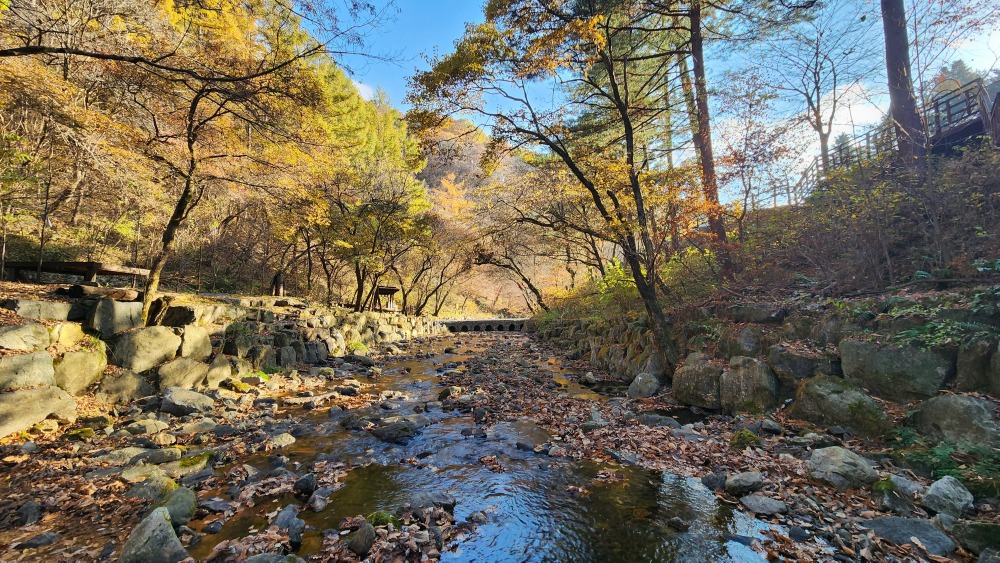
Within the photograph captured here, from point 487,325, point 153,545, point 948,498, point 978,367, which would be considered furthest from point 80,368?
point 487,325

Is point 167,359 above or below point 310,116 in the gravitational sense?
below

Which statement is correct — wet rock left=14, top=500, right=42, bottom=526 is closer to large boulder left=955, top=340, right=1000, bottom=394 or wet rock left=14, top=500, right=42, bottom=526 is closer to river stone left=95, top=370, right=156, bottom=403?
river stone left=95, top=370, right=156, bottom=403

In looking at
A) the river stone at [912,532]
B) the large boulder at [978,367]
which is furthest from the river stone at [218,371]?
the large boulder at [978,367]

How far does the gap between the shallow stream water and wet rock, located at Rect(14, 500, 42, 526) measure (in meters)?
1.29

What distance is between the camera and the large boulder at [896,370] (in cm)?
421

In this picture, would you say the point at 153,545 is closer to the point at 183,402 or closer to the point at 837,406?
the point at 183,402

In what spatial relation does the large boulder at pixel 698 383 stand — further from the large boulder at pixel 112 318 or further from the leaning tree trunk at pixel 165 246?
the leaning tree trunk at pixel 165 246

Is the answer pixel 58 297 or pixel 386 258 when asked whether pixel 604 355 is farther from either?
pixel 386 258

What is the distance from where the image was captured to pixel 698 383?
656cm

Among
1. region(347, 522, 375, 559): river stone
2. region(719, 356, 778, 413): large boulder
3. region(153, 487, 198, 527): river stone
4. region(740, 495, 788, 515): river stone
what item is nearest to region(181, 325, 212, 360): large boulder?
region(153, 487, 198, 527): river stone

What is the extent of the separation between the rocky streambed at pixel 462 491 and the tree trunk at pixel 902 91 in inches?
240

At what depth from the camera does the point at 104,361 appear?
6.00 m

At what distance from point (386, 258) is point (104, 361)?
45.7 feet

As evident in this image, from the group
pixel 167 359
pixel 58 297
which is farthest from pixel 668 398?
pixel 58 297
